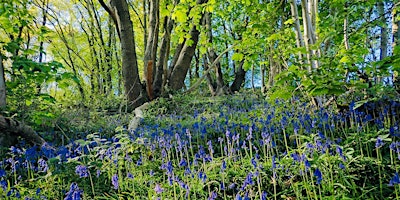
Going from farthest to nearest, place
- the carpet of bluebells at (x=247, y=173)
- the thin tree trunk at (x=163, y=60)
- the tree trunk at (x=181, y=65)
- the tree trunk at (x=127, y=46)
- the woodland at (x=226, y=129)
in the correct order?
the tree trunk at (x=181, y=65) < the thin tree trunk at (x=163, y=60) < the tree trunk at (x=127, y=46) < the woodland at (x=226, y=129) < the carpet of bluebells at (x=247, y=173)

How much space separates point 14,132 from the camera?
3994 millimetres

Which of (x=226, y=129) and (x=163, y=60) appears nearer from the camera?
(x=226, y=129)

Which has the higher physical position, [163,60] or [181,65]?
[163,60]

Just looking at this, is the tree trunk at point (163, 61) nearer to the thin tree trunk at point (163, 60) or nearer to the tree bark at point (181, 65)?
the thin tree trunk at point (163, 60)

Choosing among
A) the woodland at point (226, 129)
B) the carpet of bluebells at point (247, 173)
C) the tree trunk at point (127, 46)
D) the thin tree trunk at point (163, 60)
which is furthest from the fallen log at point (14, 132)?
the thin tree trunk at point (163, 60)

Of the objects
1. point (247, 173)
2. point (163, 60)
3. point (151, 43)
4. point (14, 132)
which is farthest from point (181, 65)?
point (247, 173)

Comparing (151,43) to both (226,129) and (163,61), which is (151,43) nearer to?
(163,61)

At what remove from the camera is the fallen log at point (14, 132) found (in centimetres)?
390

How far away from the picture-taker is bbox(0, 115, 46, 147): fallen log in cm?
390

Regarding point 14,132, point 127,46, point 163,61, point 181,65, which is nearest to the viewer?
point 14,132

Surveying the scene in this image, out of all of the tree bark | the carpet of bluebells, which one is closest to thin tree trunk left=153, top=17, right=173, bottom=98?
the tree bark

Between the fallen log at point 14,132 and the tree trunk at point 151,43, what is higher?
the tree trunk at point 151,43

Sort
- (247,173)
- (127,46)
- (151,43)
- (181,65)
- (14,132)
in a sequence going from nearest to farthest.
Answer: (247,173) < (14,132) < (127,46) < (151,43) < (181,65)

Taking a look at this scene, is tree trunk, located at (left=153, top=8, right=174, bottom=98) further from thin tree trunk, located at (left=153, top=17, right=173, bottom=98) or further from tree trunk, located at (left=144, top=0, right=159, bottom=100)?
tree trunk, located at (left=144, top=0, right=159, bottom=100)
